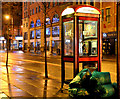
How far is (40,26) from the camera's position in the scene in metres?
61.4

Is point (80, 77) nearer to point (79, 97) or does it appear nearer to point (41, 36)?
point (79, 97)

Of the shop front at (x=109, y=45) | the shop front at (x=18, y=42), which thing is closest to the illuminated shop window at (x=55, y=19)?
the shop front at (x=109, y=45)

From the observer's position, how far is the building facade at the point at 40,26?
51.5 meters

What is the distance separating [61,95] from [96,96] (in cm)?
150

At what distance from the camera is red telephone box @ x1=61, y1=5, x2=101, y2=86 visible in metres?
8.80

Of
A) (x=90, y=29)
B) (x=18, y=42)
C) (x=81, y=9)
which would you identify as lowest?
(x=90, y=29)

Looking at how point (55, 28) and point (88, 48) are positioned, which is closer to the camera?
point (88, 48)

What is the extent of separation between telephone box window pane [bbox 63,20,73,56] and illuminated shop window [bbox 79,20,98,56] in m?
0.50

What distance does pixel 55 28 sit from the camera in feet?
179

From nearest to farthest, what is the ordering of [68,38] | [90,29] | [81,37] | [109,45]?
[68,38]
[90,29]
[81,37]
[109,45]

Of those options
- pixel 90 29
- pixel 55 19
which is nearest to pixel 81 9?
pixel 90 29

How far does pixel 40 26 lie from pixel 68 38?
173 ft

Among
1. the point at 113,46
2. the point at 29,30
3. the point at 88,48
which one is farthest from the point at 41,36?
the point at 88,48

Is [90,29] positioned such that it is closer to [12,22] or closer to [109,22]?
[109,22]
